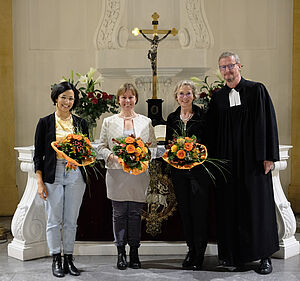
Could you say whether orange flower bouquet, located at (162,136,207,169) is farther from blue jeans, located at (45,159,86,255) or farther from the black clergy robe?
blue jeans, located at (45,159,86,255)

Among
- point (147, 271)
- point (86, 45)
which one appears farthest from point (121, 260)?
point (86, 45)

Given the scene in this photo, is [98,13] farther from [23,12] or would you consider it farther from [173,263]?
[173,263]

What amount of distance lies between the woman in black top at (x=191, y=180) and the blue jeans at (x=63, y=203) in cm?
86

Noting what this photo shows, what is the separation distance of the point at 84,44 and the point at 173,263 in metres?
3.73

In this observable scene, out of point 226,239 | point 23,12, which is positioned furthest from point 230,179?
point 23,12

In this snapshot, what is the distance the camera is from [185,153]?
3.91 m

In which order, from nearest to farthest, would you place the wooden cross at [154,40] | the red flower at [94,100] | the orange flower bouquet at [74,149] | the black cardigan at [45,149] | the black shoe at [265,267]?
the orange flower bouquet at [74,149], the black cardigan at [45,149], the black shoe at [265,267], the red flower at [94,100], the wooden cross at [154,40]

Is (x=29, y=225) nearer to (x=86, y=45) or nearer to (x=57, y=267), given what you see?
(x=57, y=267)

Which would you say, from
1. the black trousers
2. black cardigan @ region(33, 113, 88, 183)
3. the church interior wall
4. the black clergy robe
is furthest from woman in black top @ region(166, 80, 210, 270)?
the church interior wall

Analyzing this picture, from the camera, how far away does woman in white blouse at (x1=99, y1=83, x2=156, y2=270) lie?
4188mm

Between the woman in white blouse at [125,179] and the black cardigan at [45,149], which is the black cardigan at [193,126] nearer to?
the woman in white blouse at [125,179]

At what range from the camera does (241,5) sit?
7031 mm

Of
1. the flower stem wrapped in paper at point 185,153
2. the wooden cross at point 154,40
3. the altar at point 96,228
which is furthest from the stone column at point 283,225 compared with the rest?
the wooden cross at point 154,40

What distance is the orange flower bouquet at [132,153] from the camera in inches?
152
